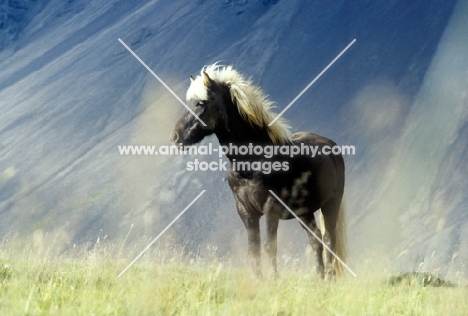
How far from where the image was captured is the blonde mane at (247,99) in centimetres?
941

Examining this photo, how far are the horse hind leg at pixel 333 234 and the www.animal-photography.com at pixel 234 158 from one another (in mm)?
42

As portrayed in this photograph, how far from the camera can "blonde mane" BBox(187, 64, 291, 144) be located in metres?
9.41

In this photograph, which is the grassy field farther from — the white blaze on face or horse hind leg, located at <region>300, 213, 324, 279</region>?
the white blaze on face

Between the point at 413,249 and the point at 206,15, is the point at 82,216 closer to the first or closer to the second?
the point at 413,249

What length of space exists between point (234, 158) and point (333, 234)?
3.05m

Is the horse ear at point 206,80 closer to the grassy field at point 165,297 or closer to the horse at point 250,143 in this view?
the horse at point 250,143

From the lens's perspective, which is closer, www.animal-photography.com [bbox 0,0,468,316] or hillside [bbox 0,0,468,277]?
www.animal-photography.com [bbox 0,0,468,316]

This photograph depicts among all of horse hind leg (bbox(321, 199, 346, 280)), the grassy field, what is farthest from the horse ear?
horse hind leg (bbox(321, 199, 346, 280))

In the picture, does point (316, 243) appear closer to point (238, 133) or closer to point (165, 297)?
point (238, 133)

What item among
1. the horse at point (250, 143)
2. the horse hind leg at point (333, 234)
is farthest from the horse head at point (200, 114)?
the horse hind leg at point (333, 234)

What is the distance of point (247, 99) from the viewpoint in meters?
9.44

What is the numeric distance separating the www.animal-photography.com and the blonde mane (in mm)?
29

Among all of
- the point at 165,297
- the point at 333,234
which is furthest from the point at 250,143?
the point at 165,297

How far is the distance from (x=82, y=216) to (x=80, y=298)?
89608 mm
